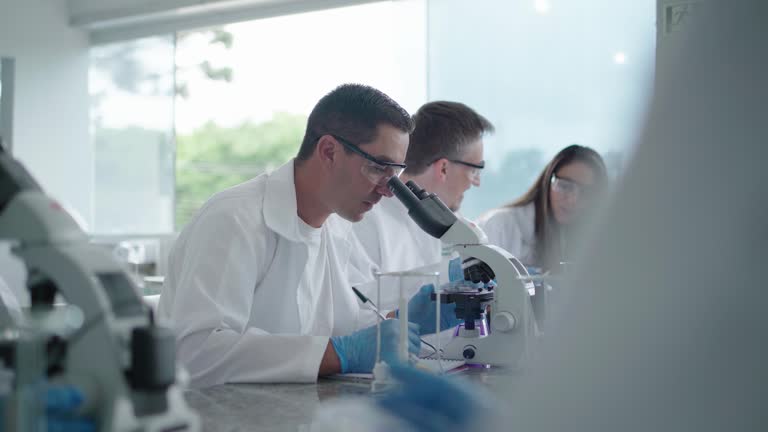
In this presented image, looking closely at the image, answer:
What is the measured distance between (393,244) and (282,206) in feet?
4.24

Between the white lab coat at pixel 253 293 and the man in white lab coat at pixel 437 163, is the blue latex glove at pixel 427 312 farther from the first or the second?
the man in white lab coat at pixel 437 163

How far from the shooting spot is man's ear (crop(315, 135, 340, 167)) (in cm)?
228

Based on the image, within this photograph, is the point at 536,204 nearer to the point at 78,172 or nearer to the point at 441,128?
the point at 441,128

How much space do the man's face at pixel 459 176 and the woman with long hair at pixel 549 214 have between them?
1.80 ft

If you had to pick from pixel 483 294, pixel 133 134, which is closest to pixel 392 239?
pixel 483 294

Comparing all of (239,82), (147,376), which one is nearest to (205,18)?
(147,376)

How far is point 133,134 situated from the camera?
20.6 ft

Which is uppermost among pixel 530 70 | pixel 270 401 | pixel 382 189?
pixel 530 70

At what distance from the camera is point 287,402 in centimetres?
148

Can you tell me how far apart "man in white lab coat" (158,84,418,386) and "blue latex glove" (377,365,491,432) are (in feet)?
3.27

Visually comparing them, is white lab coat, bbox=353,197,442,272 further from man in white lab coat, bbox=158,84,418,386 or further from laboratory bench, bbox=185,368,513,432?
laboratory bench, bbox=185,368,513,432

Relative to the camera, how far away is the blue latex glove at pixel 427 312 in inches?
93.0

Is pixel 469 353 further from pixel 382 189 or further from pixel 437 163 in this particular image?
pixel 437 163

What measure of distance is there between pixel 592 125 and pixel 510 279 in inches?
115
